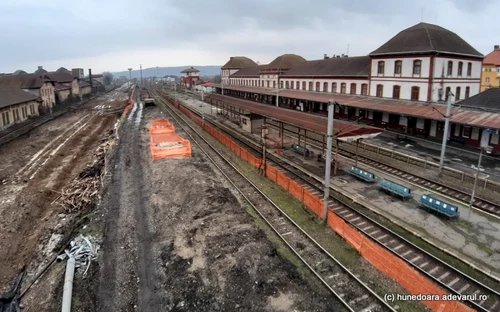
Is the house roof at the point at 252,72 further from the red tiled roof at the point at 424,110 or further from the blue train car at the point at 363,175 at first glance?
the blue train car at the point at 363,175

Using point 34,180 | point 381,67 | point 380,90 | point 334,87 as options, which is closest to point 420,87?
point 380,90

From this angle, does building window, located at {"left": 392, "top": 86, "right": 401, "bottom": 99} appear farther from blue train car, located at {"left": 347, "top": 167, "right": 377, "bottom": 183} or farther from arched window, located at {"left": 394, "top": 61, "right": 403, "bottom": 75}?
blue train car, located at {"left": 347, "top": 167, "right": 377, "bottom": 183}

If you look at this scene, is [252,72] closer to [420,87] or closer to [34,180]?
[420,87]

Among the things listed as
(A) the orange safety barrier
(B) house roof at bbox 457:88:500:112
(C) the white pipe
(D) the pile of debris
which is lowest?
(C) the white pipe

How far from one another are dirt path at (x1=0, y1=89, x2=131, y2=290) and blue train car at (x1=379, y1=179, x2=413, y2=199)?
19.4 meters

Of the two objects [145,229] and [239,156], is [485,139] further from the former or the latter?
[145,229]

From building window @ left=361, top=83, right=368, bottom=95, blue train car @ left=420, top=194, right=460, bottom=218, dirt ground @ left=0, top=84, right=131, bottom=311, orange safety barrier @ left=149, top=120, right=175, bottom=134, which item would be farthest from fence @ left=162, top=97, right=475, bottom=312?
building window @ left=361, top=83, right=368, bottom=95

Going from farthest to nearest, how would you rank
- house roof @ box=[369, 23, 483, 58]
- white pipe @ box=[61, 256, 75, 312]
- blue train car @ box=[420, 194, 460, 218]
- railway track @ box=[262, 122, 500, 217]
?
house roof @ box=[369, 23, 483, 58] → railway track @ box=[262, 122, 500, 217] → blue train car @ box=[420, 194, 460, 218] → white pipe @ box=[61, 256, 75, 312]

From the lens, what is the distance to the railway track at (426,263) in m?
11.5

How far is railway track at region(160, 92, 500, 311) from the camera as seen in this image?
11531mm

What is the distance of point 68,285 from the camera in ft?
39.9

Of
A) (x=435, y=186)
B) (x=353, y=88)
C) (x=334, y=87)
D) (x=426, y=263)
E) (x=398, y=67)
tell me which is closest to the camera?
(x=426, y=263)

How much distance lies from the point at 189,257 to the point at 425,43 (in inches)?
1362

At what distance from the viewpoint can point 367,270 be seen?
42.2 ft
